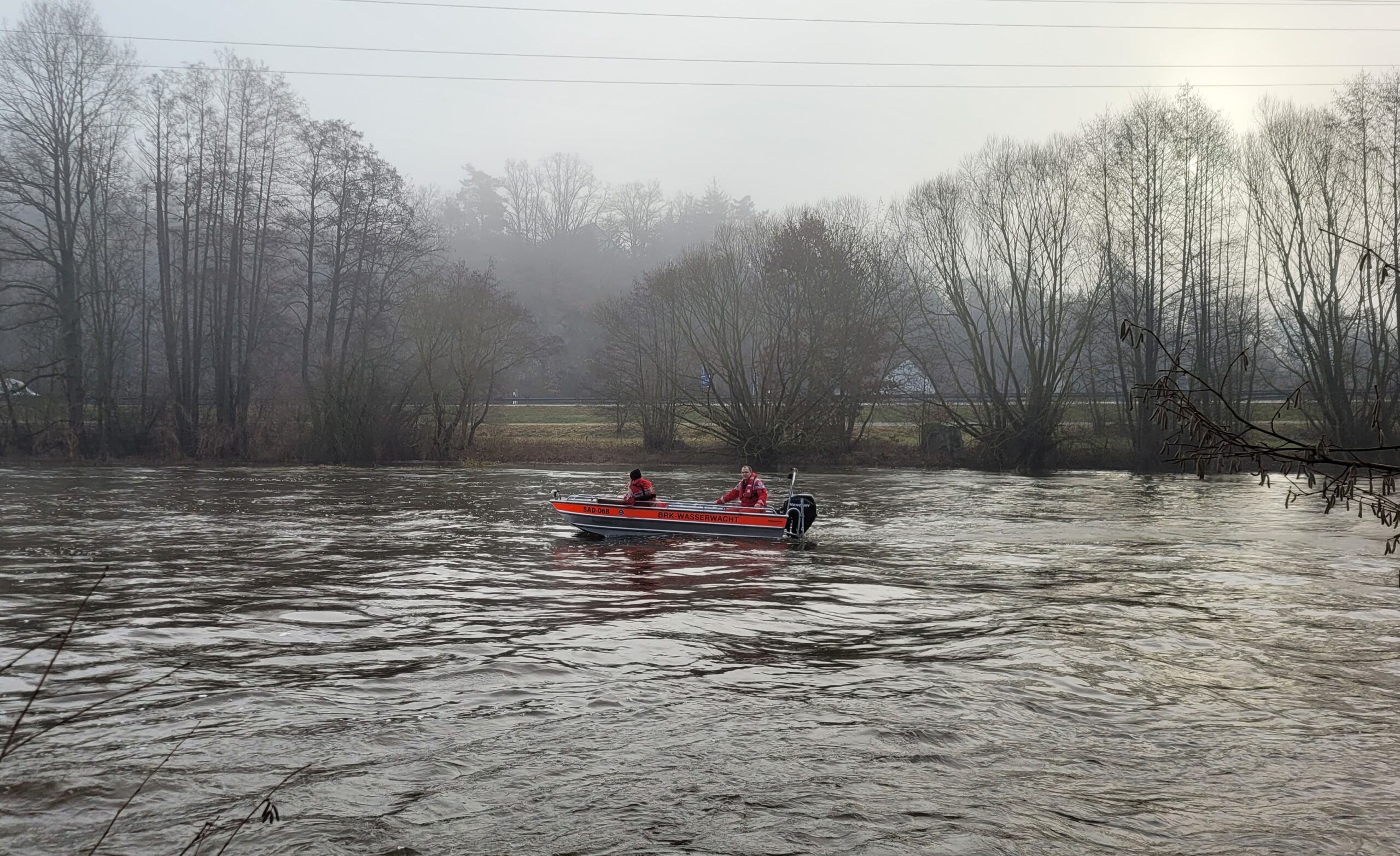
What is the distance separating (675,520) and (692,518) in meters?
0.37

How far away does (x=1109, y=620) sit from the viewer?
44.1 ft

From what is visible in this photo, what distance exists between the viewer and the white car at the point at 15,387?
37.1 meters

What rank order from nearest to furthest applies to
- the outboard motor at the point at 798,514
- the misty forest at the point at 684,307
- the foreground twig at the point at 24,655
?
the foreground twig at the point at 24,655, the outboard motor at the point at 798,514, the misty forest at the point at 684,307

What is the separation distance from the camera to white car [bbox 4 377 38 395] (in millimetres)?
37062

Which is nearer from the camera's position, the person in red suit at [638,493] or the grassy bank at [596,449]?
the person in red suit at [638,493]

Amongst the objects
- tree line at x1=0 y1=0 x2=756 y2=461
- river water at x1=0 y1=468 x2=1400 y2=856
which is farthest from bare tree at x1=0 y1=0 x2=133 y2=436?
river water at x1=0 y1=468 x2=1400 y2=856

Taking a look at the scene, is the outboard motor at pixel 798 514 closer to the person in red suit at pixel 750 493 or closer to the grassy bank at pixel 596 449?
the person in red suit at pixel 750 493

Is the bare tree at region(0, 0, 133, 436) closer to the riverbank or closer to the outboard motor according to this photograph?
the riverbank

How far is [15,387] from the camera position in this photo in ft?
122

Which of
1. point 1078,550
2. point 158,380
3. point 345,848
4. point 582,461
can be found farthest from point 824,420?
point 345,848

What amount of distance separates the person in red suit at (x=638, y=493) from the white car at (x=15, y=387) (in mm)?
27306

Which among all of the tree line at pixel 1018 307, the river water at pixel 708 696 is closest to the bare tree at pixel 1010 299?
the tree line at pixel 1018 307

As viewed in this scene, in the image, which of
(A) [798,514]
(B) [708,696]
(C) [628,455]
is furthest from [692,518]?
(C) [628,455]

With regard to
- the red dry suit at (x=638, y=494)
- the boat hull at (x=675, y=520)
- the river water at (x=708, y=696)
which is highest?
the red dry suit at (x=638, y=494)
